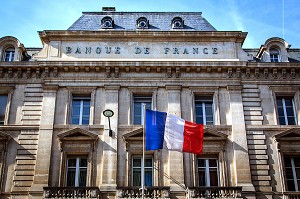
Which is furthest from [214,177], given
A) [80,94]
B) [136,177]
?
[80,94]

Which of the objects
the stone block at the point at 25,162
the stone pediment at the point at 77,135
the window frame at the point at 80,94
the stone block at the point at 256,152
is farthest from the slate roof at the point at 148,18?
the stone block at the point at 25,162

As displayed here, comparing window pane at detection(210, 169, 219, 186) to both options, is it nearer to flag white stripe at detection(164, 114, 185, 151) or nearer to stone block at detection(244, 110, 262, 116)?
flag white stripe at detection(164, 114, 185, 151)

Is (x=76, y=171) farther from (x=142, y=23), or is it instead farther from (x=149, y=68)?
(x=142, y=23)

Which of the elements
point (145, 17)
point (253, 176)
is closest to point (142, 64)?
point (145, 17)

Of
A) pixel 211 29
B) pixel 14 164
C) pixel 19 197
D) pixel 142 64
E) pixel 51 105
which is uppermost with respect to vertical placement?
pixel 211 29

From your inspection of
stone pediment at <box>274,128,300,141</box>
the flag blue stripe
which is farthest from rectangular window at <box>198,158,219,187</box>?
stone pediment at <box>274,128,300,141</box>

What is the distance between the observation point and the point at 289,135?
86.8 ft

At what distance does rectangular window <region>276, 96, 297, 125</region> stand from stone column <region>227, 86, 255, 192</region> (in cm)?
258

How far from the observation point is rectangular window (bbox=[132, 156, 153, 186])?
25.4 m

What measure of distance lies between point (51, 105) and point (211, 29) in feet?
40.7

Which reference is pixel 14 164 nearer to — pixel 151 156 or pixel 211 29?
pixel 151 156

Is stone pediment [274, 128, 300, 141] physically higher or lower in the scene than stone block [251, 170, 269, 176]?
higher

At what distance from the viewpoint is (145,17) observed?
3175cm

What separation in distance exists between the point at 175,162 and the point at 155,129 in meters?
2.60
